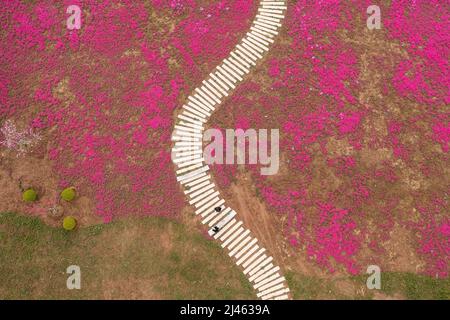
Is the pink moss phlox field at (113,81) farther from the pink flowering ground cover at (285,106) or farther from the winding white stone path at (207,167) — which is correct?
the winding white stone path at (207,167)

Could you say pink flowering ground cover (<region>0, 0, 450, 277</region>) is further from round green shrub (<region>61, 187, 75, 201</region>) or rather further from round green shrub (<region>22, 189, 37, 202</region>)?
round green shrub (<region>22, 189, 37, 202</region>)

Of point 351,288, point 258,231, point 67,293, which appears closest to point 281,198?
point 258,231

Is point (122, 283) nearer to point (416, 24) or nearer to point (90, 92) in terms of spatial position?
point (90, 92)

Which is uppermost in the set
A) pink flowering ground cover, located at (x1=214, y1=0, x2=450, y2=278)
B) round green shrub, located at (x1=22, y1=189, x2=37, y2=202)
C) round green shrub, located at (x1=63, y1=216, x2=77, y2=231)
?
pink flowering ground cover, located at (x1=214, y1=0, x2=450, y2=278)

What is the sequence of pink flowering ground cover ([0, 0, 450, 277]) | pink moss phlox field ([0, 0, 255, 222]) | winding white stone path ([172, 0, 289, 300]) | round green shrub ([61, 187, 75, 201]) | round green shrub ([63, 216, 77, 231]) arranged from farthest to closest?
pink moss phlox field ([0, 0, 255, 222]) < pink flowering ground cover ([0, 0, 450, 277]) < round green shrub ([61, 187, 75, 201]) < round green shrub ([63, 216, 77, 231]) < winding white stone path ([172, 0, 289, 300])

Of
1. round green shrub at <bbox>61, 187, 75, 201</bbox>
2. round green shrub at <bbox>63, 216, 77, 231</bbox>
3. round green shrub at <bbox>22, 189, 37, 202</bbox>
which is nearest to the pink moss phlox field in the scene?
round green shrub at <bbox>61, 187, 75, 201</bbox>

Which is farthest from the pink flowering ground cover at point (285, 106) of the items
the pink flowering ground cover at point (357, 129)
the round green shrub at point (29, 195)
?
the round green shrub at point (29, 195)

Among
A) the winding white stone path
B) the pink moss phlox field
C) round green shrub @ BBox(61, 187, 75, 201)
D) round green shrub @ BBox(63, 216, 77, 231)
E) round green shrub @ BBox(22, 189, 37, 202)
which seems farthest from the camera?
the pink moss phlox field

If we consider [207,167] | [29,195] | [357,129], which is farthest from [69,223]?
[357,129]
